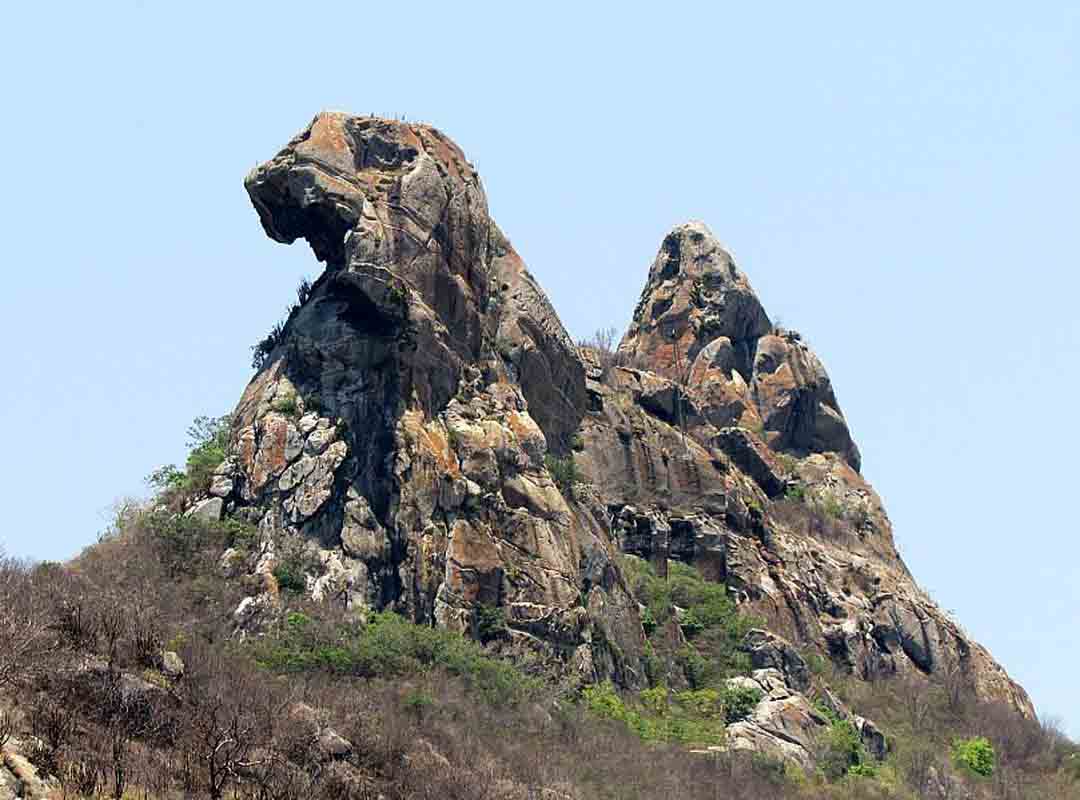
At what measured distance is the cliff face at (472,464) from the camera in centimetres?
7112

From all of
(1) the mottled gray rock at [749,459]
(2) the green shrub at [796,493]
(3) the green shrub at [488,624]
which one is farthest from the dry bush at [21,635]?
(2) the green shrub at [796,493]

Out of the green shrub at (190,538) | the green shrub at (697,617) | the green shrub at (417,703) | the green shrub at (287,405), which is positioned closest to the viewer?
the green shrub at (417,703)

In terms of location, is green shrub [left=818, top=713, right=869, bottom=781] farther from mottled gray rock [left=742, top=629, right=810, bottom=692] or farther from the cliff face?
the cliff face

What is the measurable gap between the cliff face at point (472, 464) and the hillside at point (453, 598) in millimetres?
158

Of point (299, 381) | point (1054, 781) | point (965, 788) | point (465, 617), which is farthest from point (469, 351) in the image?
point (1054, 781)

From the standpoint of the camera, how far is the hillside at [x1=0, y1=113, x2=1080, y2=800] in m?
53.9

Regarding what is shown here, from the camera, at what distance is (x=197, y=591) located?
67.3 m

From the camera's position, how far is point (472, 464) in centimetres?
7388

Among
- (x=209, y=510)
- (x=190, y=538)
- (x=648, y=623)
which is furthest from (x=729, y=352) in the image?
(x=190, y=538)

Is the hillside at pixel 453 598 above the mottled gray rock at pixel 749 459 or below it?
below

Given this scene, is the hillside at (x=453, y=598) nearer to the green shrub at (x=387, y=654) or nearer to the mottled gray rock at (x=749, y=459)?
the green shrub at (x=387, y=654)

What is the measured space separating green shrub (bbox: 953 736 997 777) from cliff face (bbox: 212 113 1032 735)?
885cm

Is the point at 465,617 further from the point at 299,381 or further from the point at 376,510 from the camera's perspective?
the point at 299,381

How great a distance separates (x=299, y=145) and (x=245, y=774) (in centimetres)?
3595
